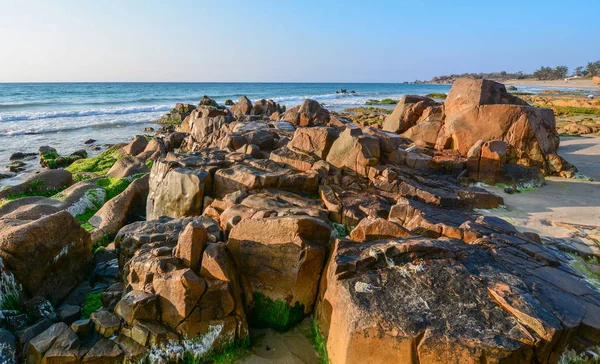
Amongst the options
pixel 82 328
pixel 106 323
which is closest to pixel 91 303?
pixel 82 328

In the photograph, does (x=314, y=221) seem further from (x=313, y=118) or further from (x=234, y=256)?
(x=313, y=118)

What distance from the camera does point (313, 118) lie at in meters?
19.9

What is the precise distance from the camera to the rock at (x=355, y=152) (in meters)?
11.0

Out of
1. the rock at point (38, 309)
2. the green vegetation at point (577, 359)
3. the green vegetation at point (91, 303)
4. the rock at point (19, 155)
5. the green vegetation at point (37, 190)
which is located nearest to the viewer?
the green vegetation at point (577, 359)

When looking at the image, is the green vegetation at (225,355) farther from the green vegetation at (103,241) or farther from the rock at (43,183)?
the rock at (43,183)

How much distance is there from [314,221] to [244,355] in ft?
8.04

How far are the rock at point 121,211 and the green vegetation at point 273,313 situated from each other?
5.84m

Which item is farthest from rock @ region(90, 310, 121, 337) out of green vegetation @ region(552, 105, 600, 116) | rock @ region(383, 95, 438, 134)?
green vegetation @ region(552, 105, 600, 116)

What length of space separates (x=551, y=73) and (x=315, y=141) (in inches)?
6613

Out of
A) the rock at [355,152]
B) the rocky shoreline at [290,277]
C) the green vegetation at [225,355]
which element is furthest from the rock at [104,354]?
the rock at [355,152]

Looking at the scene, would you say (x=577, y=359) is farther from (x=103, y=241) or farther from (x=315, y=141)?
(x=103, y=241)

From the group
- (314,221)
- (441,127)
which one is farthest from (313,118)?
(314,221)

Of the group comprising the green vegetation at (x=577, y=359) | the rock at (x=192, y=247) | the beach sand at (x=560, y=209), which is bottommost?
the beach sand at (x=560, y=209)

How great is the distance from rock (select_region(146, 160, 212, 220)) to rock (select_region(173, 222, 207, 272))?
145 inches
